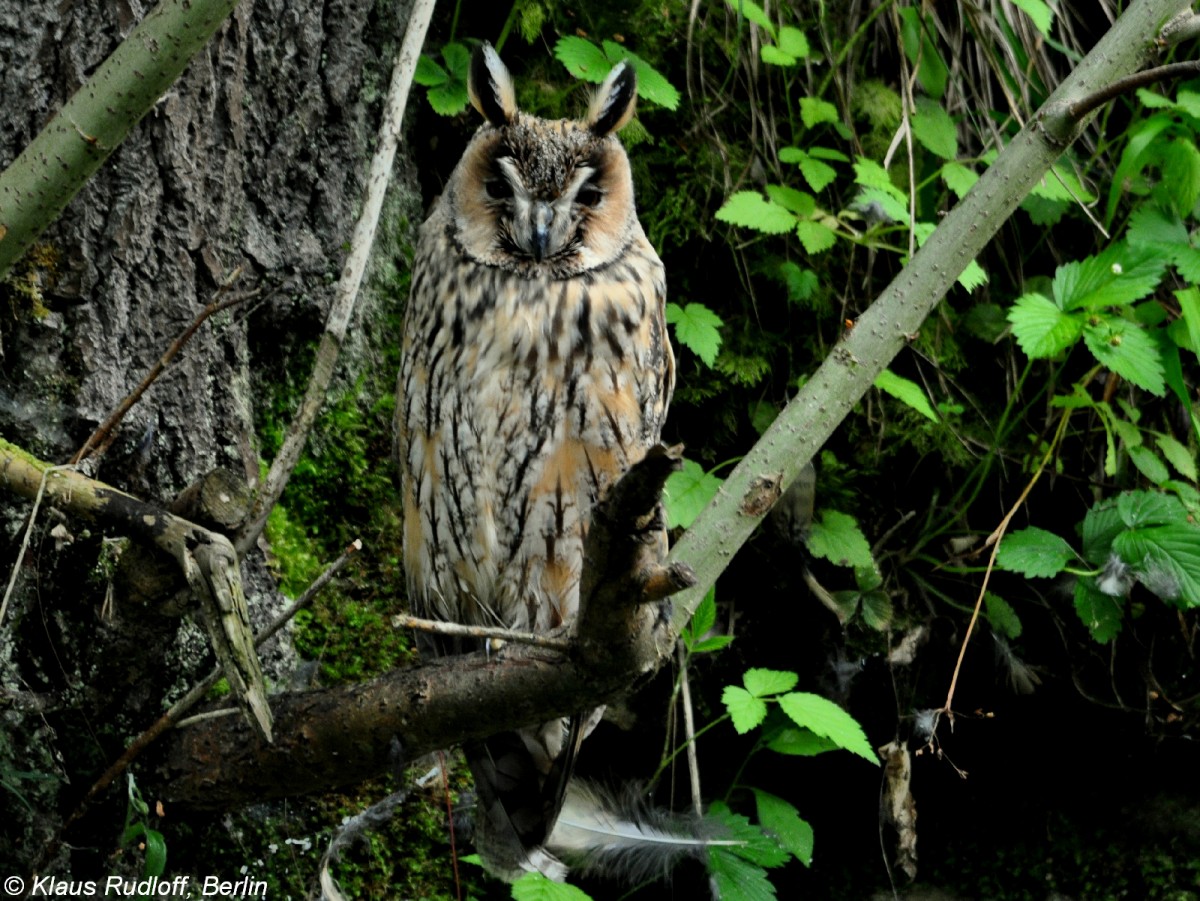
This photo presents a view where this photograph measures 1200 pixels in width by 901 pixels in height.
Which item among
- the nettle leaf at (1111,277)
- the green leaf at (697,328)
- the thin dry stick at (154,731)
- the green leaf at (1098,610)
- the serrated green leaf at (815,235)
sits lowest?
the green leaf at (1098,610)

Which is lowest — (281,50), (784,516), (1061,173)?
(784,516)

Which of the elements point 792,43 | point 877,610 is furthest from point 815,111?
point 877,610

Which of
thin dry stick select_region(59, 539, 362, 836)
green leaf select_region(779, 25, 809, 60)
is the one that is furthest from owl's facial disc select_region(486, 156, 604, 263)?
thin dry stick select_region(59, 539, 362, 836)

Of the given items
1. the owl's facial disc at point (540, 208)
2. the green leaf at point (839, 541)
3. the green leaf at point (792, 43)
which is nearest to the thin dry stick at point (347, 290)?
A: the owl's facial disc at point (540, 208)

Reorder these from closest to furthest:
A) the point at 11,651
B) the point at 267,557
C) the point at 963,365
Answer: the point at 11,651 → the point at 267,557 → the point at 963,365

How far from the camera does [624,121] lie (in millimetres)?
2061

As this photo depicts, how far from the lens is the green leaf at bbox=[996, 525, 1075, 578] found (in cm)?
219

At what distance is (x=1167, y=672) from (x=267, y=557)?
6.14 ft

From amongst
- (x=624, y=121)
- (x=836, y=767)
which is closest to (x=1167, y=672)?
(x=836, y=767)

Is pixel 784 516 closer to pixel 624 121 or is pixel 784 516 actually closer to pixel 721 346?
pixel 721 346

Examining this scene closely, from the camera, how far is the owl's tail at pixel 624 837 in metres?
2.19

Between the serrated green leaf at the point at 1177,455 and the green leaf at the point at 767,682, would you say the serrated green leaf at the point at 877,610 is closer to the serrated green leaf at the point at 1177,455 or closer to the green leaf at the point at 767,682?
the green leaf at the point at 767,682

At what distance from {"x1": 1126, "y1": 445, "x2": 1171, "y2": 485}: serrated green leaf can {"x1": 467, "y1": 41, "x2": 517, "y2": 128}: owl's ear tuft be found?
1.41m

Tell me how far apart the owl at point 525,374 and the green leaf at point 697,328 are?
10 cm
